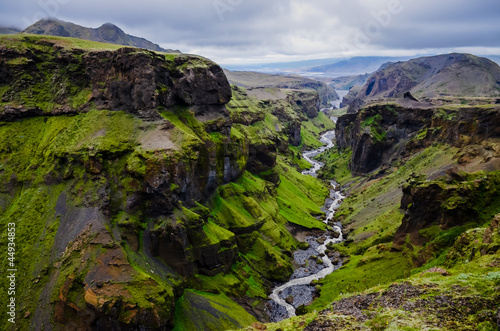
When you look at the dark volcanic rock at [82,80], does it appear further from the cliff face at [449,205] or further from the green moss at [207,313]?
the cliff face at [449,205]

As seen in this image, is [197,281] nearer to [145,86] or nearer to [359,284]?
[359,284]

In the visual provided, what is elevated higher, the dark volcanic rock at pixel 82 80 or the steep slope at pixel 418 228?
the dark volcanic rock at pixel 82 80

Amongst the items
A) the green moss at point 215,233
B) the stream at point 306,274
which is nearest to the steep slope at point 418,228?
the stream at point 306,274

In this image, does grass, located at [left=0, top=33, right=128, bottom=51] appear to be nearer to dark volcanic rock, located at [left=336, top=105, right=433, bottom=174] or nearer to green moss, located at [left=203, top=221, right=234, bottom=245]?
green moss, located at [left=203, top=221, right=234, bottom=245]

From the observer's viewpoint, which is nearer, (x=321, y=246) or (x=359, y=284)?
(x=359, y=284)

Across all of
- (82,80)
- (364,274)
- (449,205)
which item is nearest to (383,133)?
(364,274)

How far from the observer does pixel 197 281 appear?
76.6 metres

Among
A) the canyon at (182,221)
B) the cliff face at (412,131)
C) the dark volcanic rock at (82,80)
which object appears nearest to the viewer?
the canyon at (182,221)

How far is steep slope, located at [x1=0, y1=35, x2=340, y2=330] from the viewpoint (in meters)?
58.2

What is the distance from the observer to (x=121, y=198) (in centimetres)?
7244

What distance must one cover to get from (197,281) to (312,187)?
115 meters

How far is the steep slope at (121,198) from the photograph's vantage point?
58219 mm

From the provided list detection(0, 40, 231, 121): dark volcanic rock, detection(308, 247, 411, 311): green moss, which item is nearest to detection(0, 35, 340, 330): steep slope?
detection(0, 40, 231, 121): dark volcanic rock

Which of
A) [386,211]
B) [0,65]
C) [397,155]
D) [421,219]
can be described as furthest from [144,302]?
[397,155]
